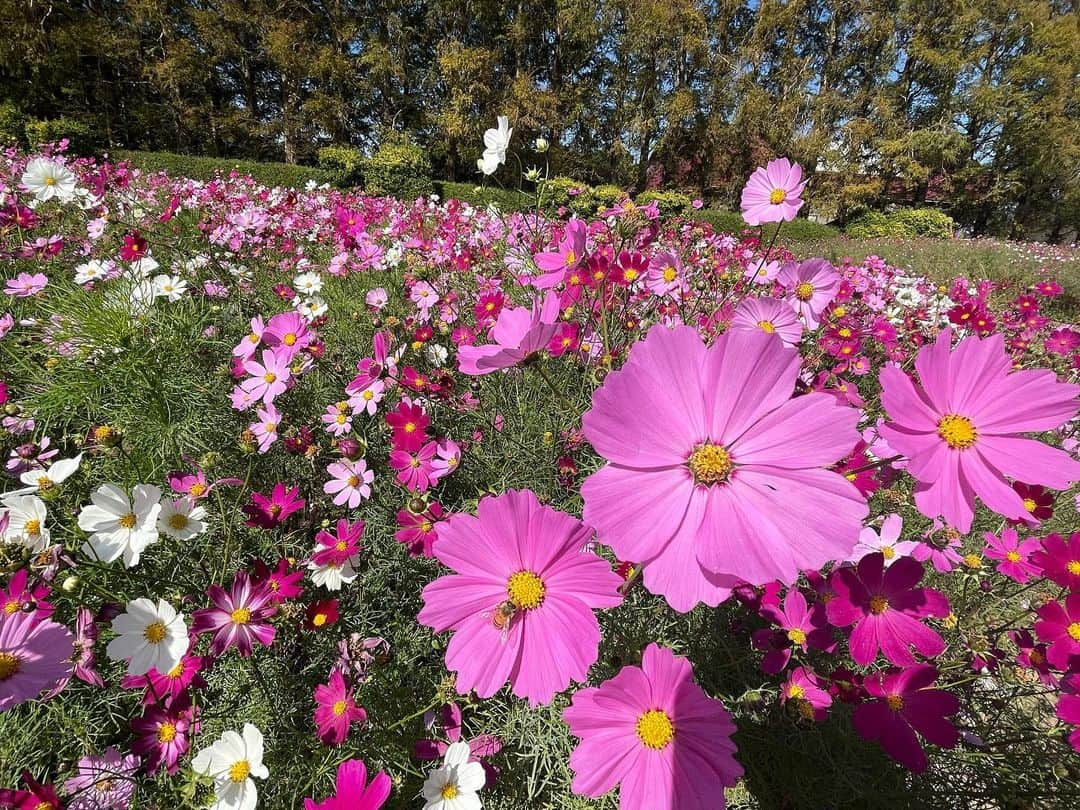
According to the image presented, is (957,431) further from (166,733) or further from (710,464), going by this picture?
(166,733)

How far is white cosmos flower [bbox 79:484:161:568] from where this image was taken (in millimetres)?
778

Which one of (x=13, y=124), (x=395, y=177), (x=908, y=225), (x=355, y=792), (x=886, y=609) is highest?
(x=908, y=225)

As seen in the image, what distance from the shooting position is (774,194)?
942mm

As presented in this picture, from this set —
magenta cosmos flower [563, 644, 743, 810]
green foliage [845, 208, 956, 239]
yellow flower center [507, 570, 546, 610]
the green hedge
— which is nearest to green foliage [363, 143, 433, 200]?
the green hedge

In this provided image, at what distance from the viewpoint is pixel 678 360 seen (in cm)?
50

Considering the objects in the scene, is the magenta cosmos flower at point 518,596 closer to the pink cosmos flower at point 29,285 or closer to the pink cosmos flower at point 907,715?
the pink cosmos flower at point 907,715

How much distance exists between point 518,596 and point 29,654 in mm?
666

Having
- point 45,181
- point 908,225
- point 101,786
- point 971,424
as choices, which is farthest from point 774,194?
point 908,225

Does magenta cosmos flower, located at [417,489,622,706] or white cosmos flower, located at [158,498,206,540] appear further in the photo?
white cosmos flower, located at [158,498,206,540]

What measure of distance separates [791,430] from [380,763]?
0.93m

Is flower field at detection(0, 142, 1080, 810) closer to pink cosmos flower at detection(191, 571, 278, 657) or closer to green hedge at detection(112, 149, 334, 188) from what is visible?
pink cosmos flower at detection(191, 571, 278, 657)

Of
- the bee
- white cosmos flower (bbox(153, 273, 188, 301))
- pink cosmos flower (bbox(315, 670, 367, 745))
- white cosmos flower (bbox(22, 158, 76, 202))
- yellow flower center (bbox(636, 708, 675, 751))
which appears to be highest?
white cosmos flower (bbox(22, 158, 76, 202))

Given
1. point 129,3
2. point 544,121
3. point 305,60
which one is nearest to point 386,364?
point 544,121

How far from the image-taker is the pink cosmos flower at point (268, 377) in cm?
124
